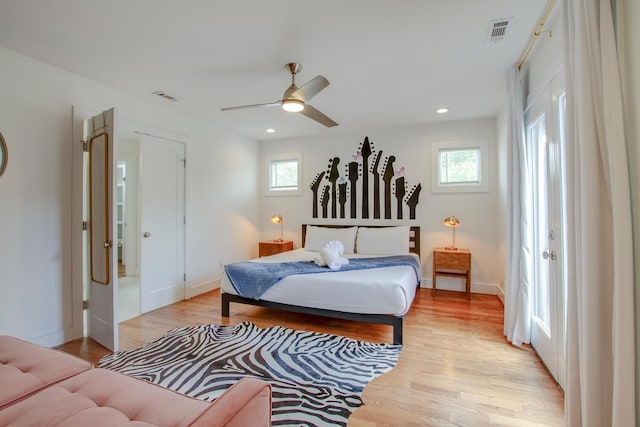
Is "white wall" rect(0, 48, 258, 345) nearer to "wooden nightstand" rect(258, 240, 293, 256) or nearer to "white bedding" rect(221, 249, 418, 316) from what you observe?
"white bedding" rect(221, 249, 418, 316)

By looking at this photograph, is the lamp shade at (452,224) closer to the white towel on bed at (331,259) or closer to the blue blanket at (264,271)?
the blue blanket at (264,271)

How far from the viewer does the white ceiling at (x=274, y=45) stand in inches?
78.3

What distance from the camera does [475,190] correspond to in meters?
4.43

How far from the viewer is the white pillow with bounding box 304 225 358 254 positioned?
4.68 meters

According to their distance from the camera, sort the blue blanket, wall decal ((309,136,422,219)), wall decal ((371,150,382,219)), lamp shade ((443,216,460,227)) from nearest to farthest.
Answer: the blue blanket
lamp shade ((443,216,460,227))
wall decal ((309,136,422,219))
wall decal ((371,150,382,219))

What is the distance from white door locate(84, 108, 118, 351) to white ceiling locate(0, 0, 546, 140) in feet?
1.91

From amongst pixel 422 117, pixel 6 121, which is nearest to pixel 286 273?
pixel 6 121

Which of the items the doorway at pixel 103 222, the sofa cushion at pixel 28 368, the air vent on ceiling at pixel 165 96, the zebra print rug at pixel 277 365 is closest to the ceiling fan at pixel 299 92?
the doorway at pixel 103 222

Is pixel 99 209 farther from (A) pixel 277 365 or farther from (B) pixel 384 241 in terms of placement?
(B) pixel 384 241

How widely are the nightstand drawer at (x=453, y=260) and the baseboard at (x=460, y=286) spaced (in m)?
0.46

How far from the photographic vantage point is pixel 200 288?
14.5 feet

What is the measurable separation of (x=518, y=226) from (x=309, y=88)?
7.28ft

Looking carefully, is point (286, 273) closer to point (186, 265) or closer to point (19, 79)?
point (186, 265)

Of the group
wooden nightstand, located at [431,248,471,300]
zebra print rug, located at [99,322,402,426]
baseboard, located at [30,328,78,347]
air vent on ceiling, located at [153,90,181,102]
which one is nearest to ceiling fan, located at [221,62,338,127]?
air vent on ceiling, located at [153,90,181,102]
